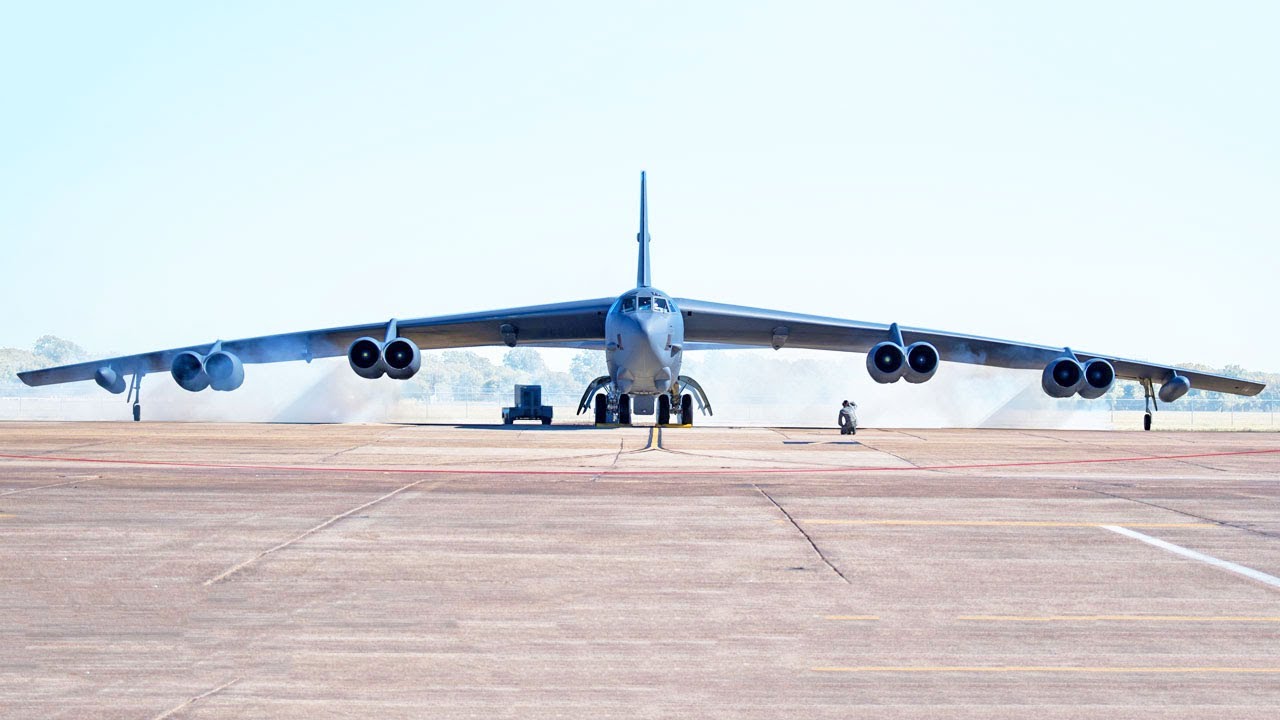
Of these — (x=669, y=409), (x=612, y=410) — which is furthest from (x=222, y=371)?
(x=669, y=409)

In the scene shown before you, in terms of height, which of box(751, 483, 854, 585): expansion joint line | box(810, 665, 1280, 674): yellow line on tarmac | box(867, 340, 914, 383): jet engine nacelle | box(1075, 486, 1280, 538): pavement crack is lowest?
box(810, 665, 1280, 674): yellow line on tarmac

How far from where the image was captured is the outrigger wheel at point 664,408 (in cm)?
3375

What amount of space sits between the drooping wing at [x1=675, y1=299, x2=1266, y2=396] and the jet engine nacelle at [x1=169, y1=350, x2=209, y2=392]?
48.9 feet

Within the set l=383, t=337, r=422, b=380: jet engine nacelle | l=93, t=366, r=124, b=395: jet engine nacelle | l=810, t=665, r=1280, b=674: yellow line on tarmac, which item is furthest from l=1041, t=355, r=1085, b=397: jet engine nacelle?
l=93, t=366, r=124, b=395: jet engine nacelle

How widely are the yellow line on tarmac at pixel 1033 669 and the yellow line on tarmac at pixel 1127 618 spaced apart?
1.00 metres

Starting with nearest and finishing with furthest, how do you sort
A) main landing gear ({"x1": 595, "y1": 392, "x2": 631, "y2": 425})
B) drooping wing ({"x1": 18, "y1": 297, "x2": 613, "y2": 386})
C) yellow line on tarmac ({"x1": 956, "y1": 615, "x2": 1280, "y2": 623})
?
yellow line on tarmac ({"x1": 956, "y1": 615, "x2": 1280, "y2": 623})
drooping wing ({"x1": 18, "y1": 297, "x2": 613, "y2": 386})
main landing gear ({"x1": 595, "y1": 392, "x2": 631, "y2": 425})

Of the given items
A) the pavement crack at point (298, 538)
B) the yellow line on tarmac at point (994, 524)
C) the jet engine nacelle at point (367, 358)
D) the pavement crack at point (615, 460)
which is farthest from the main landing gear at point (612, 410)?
the yellow line on tarmac at point (994, 524)

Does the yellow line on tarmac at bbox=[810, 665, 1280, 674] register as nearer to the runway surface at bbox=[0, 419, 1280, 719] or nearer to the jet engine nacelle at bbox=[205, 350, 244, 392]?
the runway surface at bbox=[0, 419, 1280, 719]

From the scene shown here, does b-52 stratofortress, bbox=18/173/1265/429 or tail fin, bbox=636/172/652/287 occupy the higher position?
tail fin, bbox=636/172/652/287

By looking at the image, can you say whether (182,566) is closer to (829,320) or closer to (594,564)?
(594,564)

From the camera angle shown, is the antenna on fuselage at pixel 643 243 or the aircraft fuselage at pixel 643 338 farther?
the antenna on fuselage at pixel 643 243

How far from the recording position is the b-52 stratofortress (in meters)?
29.5

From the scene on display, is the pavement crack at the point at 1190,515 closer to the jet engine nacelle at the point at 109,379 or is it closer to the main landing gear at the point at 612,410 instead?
the main landing gear at the point at 612,410

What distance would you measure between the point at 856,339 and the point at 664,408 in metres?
7.37
